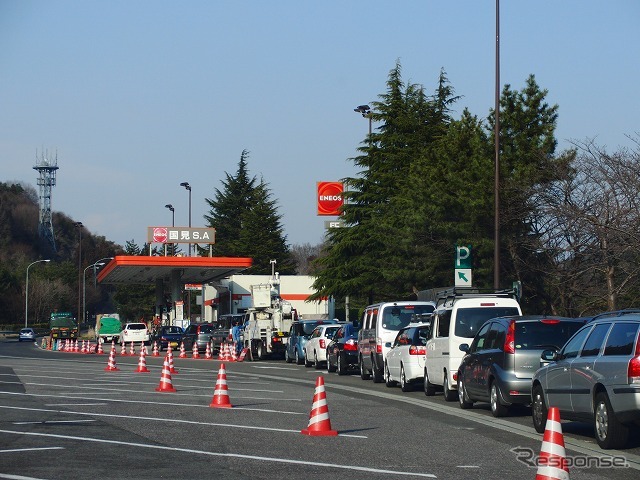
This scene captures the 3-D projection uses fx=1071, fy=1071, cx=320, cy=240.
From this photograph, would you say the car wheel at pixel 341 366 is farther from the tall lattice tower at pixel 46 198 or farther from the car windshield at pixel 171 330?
the tall lattice tower at pixel 46 198

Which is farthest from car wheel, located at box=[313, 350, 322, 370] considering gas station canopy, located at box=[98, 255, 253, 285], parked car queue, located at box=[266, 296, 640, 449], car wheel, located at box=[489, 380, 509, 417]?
gas station canopy, located at box=[98, 255, 253, 285]

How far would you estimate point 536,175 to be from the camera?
37875mm

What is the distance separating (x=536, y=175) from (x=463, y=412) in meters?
21.0

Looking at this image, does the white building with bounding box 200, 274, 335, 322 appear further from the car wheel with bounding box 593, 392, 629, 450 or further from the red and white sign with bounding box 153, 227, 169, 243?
the car wheel with bounding box 593, 392, 629, 450

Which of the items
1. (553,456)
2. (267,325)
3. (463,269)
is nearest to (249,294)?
(267,325)

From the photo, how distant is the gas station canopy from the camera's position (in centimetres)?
6488

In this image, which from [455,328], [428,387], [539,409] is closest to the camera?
[539,409]

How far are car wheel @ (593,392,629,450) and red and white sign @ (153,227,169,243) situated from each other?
60178 millimetres

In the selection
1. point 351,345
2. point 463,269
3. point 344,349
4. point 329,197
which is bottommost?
point 344,349

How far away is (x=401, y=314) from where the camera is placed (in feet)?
89.8

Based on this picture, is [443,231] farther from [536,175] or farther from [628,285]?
[628,285]

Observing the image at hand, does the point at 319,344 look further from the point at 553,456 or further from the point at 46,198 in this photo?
the point at 46,198

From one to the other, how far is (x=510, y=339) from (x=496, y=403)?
3.62ft

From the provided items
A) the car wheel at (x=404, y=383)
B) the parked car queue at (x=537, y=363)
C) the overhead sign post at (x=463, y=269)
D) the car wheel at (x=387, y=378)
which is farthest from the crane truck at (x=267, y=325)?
the car wheel at (x=404, y=383)
